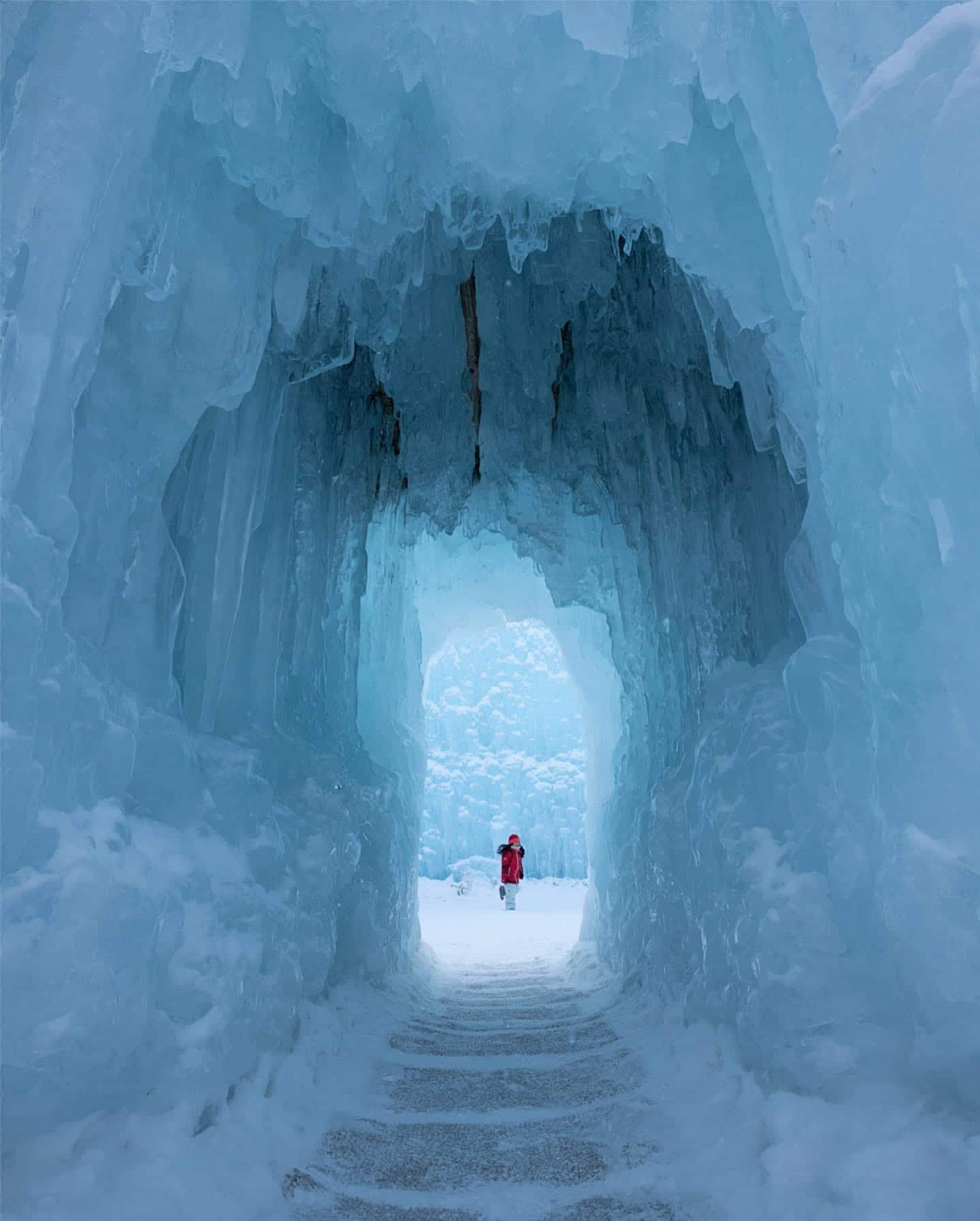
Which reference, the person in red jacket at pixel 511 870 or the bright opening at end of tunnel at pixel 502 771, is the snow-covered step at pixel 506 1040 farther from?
the bright opening at end of tunnel at pixel 502 771

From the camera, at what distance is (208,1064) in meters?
3.20

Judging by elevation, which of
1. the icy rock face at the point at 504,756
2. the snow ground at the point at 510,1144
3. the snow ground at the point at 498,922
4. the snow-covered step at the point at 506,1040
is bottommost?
the snow ground at the point at 498,922

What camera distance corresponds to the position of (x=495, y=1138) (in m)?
3.49

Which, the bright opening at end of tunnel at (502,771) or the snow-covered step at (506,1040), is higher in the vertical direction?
the bright opening at end of tunnel at (502,771)

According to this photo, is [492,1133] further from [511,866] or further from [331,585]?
[511,866]

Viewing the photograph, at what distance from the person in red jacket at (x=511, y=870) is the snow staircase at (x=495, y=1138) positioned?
10800mm

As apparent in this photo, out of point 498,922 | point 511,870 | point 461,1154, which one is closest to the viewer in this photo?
point 461,1154

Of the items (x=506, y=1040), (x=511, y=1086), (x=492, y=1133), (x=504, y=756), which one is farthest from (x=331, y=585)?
(x=504, y=756)

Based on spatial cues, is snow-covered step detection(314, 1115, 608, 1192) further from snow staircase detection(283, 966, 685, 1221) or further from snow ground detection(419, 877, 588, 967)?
snow ground detection(419, 877, 588, 967)

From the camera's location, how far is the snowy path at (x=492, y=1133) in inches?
111

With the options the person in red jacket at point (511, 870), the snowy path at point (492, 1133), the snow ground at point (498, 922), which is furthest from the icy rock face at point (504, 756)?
the snowy path at point (492, 1133)

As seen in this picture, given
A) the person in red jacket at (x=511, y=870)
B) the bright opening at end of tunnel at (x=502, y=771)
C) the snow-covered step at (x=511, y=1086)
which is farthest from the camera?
the bright opening at end of tunnel at (x=502, y=771)

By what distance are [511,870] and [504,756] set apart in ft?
39.0

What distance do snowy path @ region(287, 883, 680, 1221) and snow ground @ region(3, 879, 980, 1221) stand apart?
0.04 feet
